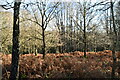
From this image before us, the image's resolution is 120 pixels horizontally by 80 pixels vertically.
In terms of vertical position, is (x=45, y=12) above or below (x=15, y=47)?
above

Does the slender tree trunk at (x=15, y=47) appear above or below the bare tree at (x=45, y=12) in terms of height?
below

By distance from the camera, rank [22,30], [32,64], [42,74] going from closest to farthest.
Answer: [42,74]
[32,64]
[22,30]

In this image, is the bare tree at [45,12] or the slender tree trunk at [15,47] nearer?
the slender tree trunk at [15,47]

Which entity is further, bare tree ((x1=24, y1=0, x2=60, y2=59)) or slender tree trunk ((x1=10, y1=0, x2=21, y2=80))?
bare tree ((x1=24, y1=0, x2=60, y2=59))

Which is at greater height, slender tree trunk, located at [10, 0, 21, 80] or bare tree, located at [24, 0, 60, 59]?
bare tree, located at [24, 0, 60, 59]

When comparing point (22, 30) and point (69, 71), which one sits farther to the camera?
point (22, 30)

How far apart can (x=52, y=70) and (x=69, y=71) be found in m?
0.90

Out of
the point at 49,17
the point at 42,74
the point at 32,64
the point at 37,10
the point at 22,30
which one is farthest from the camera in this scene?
the point at 22,30

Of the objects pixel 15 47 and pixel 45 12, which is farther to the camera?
pixel 45 12

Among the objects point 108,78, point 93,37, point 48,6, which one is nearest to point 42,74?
point 108,78

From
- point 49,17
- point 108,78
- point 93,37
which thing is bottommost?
point 108,78

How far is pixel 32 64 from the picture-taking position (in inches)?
335

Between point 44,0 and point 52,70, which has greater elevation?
point 44,0

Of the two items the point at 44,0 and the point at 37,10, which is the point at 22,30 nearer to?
the point at 37,10
